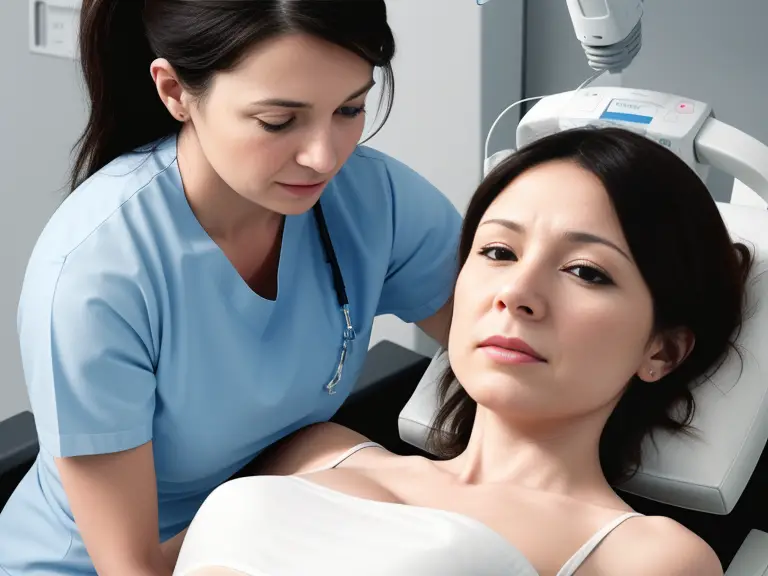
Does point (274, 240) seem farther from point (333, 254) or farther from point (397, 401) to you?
point (397, 401)

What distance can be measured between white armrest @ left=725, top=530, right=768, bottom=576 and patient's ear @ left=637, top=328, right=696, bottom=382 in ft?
0.81

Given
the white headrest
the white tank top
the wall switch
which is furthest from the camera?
the wall switch

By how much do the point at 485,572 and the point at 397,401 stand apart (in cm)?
70

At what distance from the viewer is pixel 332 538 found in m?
1.13

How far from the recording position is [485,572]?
106cm

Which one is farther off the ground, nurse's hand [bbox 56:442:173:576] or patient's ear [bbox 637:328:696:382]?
patient's ear [bbox 637:328:696:382]

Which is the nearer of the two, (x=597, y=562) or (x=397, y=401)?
(x=597, y=562)

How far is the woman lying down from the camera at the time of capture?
1120 mm

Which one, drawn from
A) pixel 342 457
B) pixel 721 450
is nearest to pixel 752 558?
pixel 721 450

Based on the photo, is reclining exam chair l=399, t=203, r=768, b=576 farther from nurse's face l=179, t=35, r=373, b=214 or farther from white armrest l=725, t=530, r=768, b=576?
nurse's face l=179, t=35, r=373, b=214

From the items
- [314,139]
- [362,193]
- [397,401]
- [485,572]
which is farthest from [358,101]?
[397,401]

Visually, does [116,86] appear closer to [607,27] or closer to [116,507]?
[116,507]

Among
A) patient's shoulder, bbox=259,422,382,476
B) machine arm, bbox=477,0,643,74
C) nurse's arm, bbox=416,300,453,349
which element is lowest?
patient's shoulder, bbox=259,422,382,476

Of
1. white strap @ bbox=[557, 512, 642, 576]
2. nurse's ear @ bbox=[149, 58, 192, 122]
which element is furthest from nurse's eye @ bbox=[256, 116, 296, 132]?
white strap @ bbox=[557, 512, 642, 576]
